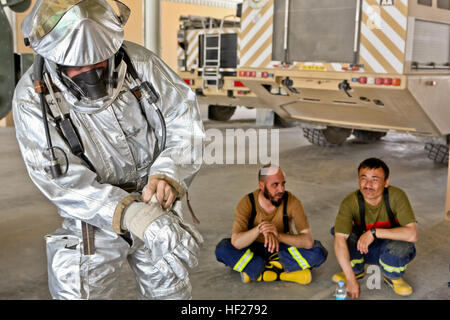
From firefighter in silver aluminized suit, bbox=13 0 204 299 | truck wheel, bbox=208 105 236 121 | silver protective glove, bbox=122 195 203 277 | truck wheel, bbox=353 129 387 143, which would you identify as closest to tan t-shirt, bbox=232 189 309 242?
firefighter in silver aluminized suit, bbox=13 0 204 299

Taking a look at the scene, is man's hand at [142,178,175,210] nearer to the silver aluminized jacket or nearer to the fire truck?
the silver aluminized jacket

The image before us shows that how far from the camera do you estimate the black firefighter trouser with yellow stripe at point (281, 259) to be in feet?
11.8

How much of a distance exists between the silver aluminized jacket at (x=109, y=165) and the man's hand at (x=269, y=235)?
1.25m

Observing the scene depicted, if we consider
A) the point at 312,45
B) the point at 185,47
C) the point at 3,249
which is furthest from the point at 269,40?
the point at 3,249

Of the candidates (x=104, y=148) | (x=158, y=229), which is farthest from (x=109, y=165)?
(x=158, y=229)

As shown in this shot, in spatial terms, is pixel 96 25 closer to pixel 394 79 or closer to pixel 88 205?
pixel 88 205

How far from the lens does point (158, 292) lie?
2.21m

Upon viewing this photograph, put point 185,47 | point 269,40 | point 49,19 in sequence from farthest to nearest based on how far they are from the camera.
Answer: point 185,47 → point 269,40 → point 49,19

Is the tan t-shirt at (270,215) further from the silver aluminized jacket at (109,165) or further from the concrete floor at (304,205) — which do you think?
the silver aluminized jacket at (109,165)

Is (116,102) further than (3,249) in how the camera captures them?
No

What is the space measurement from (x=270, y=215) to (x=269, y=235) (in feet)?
0.90

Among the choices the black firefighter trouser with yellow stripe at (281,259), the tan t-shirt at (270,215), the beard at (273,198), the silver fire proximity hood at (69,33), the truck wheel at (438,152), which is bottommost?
the black firefighter trouser with yellow stripe at (281,259)

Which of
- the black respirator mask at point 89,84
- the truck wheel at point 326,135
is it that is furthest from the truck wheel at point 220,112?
the black respirator mask at point 89,84

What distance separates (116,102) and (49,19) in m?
0.38
